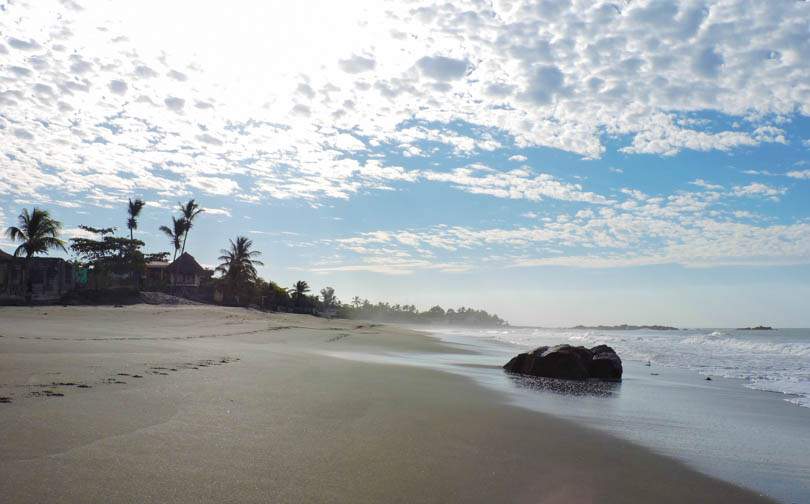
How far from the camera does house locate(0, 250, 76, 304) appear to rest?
149 feet

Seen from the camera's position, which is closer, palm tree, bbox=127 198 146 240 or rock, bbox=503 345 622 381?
rock, bbox=503 345 622 381

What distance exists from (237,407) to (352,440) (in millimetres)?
1564

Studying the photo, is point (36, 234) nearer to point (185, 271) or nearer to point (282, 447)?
point (185, 271)

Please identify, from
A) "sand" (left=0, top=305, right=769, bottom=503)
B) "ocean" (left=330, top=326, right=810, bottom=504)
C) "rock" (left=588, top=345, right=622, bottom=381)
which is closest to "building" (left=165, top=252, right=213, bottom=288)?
"ocean" (left=330, top=326, right=810, bottom=504)

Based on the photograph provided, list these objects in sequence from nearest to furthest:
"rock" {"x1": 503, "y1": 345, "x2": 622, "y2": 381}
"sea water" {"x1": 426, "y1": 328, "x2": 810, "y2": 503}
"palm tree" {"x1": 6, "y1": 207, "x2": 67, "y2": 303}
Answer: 1. "sea water" {"x1": 426, "y1": 328, "x2": 810, "y2": 503}
2. "rock" {"x1": 503, "y1": 345, "x2": 622, "y2": 381}
3. "palm tree" {"x1": 6, "y1": 207, "x2": 67, "y2": 303}

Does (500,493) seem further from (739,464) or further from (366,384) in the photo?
(366,384)

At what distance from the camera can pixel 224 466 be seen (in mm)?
3592

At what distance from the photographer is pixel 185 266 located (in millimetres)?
64438

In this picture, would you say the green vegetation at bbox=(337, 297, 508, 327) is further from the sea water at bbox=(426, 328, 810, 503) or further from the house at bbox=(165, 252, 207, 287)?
the sea water at bbox=(426, 328, 810, 503)

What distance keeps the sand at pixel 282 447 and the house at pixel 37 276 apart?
4729cm

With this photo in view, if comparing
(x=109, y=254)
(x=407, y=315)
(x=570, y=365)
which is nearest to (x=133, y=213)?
(x=109, y=254)

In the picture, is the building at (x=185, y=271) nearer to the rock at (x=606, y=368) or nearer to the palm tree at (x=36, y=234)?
the palm tree at (x=36, y=234)

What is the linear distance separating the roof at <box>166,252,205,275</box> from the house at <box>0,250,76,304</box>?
1119cm

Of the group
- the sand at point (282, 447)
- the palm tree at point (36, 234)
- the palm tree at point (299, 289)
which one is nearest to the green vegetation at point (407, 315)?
the palm tree at point (299, 289)
